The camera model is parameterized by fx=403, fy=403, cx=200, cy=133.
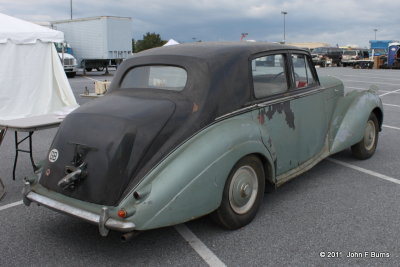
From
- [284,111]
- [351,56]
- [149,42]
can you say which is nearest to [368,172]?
[284,111]

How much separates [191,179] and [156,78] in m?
1.26

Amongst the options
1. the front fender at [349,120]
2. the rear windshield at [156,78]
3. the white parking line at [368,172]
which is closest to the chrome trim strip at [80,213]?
the rear windshield at [156,78]

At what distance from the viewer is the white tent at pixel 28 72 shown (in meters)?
9.54

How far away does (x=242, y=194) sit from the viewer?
3484mm

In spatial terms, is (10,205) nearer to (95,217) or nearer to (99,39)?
(95,217)

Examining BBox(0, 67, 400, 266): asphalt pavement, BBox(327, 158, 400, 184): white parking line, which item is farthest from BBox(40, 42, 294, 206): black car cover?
BBox(327, 158, 400, 184): white parking line

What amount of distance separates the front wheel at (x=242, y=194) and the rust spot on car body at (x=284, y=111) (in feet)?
1.74

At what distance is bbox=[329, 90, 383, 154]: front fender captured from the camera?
4.90 metres

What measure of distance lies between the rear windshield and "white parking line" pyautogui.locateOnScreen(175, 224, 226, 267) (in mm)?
→ 1256

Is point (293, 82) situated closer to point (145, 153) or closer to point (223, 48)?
point (223, 48)

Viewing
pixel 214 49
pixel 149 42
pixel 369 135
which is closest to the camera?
pixel 214 49

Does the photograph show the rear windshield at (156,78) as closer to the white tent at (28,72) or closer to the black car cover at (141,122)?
the black car cover at (141,122)

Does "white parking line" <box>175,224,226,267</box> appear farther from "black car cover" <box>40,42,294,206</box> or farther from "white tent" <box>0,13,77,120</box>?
"white tent" <box>0,13,77,120</box>

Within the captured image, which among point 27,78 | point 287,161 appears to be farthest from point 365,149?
point 27,78
